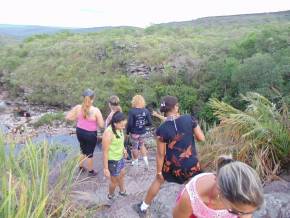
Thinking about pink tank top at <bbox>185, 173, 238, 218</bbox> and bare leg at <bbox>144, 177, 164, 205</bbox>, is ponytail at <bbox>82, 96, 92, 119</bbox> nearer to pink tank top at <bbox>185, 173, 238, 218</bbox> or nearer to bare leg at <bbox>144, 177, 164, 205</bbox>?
bare leg at <bbox>144, 177, 164, 205</bbox>

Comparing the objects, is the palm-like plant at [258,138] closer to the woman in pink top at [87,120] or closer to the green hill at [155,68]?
the woman in pink top at [87,120]

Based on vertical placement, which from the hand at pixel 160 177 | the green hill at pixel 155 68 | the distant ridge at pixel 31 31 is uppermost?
the hand at pixel 160 177

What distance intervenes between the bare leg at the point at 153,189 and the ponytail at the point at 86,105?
1.90 metres

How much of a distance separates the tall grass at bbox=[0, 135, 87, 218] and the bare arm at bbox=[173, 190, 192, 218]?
28.3 inches

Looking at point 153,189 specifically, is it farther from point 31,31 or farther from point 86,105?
point 31,31

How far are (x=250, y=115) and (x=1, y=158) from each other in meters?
4.24

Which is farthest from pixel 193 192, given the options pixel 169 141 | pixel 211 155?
pixel 211 155

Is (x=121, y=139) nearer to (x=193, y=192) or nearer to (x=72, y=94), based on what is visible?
(x=193, y=192)

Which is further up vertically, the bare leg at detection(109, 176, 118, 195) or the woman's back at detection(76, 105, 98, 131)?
the woman's back at detection(76, 105, 98, 131)

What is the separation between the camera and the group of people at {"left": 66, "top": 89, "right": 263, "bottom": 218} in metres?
2.01

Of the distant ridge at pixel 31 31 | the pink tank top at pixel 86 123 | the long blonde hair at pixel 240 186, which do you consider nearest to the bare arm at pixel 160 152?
the pink tank top at pixel 86 123

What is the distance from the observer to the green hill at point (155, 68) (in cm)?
2083

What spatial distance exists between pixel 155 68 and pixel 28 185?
2945cm

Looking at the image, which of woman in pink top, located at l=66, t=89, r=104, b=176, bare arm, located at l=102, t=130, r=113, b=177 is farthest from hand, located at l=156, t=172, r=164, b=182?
woman in pink top, located at l=66, t=89, r=104, b=176
